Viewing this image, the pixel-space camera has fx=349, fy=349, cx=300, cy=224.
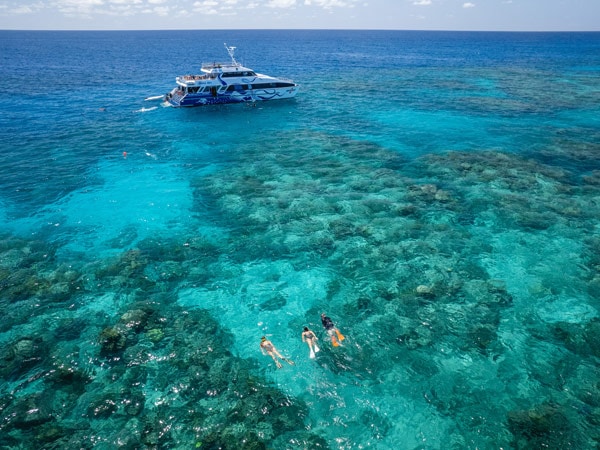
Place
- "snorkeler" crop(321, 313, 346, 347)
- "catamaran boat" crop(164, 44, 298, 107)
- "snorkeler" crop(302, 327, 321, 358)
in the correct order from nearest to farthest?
"snorkeler" crop(302, 327, 321, 358), "snorkeler" crop(321, 313, 346, 347), "catamaran boat" crop(164, 44, 298, 107)

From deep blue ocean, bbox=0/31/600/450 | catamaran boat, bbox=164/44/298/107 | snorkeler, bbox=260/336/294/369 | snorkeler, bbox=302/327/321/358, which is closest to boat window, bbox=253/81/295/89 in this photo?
catamaran boat, bbox=164/44/298/107

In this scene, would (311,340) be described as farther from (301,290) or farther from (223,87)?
(223,87)

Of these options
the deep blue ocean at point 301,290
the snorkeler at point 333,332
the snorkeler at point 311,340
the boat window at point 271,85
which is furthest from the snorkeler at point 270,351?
the boat window at point 271,85

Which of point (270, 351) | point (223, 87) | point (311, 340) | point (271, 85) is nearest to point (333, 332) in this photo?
point (311, 340)

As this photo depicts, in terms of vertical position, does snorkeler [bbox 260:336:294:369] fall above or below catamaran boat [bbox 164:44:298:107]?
below

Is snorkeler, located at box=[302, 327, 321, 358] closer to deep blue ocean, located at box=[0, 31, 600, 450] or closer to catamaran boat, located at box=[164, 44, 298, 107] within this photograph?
deep blue ocean, located at box=[0, 31, 600, 450]

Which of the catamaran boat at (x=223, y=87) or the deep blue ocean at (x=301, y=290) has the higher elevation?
the catamaran boat at (x=223, y=87)

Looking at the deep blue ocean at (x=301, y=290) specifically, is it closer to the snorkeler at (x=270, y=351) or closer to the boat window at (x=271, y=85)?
the snorkeler at (x=270, y=351)
